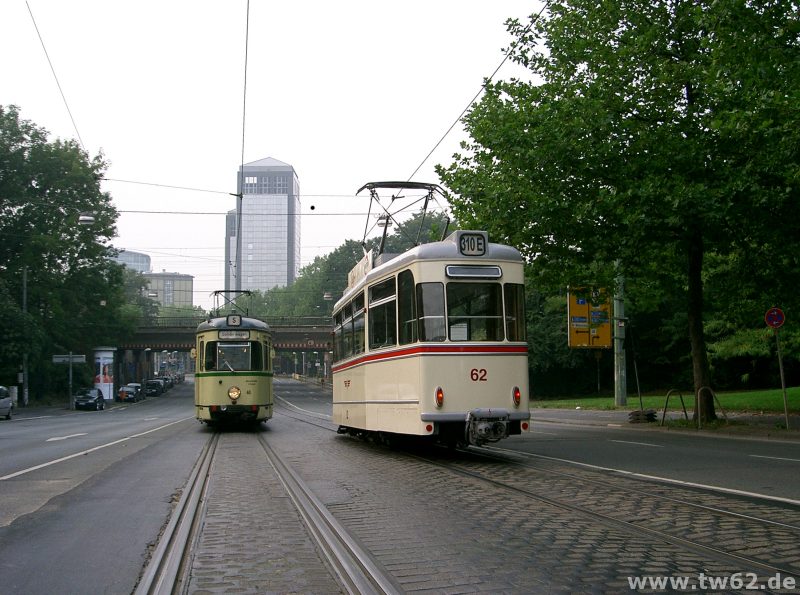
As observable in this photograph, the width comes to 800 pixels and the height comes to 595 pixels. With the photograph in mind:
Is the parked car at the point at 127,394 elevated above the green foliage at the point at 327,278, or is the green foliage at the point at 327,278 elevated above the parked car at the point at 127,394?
the green foliage at the point at 327,278

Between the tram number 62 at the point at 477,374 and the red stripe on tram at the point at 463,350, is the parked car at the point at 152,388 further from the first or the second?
the tram number 62 at the point at 477,374

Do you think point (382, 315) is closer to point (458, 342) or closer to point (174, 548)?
point (458, 342)

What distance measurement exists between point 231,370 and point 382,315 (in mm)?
9560

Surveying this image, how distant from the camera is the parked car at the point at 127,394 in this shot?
6712 cm

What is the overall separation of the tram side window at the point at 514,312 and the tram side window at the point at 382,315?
5.93ft

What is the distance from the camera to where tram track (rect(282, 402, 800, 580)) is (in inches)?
236

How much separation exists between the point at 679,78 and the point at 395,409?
11031 millimetres

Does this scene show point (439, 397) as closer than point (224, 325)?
Yes

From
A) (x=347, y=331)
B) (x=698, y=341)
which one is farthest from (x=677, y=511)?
(x=698, y=341)

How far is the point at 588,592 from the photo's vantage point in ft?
16.6

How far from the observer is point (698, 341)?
21.3 meters

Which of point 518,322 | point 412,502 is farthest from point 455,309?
point 412,502

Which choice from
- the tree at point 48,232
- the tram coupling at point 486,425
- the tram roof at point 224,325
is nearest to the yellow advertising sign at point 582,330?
the tram roof at point 224,325

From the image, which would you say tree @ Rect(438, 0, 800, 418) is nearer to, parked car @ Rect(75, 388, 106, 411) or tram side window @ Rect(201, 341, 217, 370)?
tram side window @ Rect(201, 341, 217, 370)
